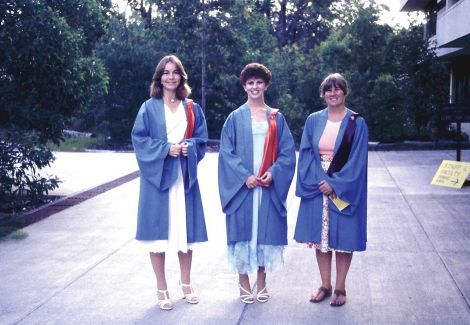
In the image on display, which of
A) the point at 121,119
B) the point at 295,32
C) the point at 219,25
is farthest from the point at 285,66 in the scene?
the point at 295,32

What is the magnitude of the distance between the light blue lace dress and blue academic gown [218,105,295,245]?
1.4 inches

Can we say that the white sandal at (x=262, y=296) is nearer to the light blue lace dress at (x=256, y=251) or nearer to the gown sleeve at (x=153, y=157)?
the light blue lace dress at (x=256, y=251)

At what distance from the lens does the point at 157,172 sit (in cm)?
467

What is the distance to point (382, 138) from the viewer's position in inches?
765

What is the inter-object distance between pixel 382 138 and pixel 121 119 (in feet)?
25.9

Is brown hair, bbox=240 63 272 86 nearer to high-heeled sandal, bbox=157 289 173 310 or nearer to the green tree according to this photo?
high-heeled sandal, bbox=157 289 173 310

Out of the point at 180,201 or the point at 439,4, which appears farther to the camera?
the point at 439,4

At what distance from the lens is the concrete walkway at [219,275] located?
457 cm

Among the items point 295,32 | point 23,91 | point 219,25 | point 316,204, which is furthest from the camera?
point 295,32

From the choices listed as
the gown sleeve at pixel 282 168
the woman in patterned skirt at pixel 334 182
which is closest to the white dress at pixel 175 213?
the gown sleeve at pixel 282 168

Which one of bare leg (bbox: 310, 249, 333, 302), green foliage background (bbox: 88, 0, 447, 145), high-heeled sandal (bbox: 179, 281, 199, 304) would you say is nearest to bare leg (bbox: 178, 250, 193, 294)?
high-heeled sandal (bbox: 179, 281, 199, 304)

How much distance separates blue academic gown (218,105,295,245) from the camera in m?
4.68

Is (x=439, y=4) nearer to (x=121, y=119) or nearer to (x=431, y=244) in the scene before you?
(x=121, y=119)

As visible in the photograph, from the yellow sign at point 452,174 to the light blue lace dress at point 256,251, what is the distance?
6.39 meters
